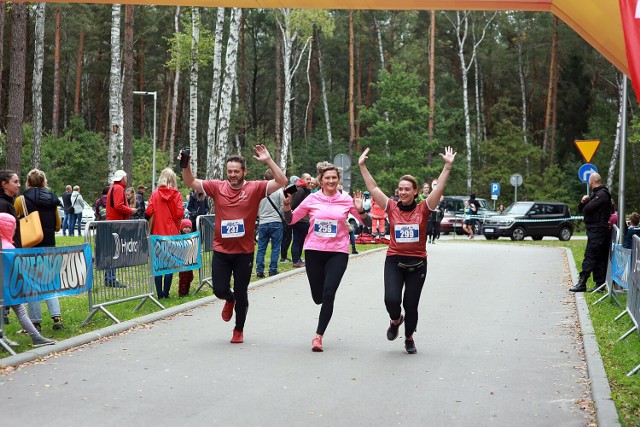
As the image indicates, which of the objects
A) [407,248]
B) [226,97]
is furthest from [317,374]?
[226,97]

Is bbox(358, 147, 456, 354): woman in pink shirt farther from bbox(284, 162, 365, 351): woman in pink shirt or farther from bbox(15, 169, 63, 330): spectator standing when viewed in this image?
bbox(15, 169, 63, 330): spectator standing

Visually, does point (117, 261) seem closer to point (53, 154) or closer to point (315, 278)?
point (315, 278)

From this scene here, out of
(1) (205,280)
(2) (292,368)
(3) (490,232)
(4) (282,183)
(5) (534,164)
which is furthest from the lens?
(5) (534,164)

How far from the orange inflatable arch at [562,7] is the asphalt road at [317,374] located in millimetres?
2624

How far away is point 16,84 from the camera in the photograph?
875 inches

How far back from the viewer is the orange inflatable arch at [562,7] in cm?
646

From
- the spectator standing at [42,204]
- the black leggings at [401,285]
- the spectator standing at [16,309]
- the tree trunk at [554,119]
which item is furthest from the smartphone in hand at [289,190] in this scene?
the tree trunk at [554,119]

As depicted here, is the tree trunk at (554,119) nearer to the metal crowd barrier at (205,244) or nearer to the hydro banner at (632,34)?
the metal crowd barrier at (205,244)

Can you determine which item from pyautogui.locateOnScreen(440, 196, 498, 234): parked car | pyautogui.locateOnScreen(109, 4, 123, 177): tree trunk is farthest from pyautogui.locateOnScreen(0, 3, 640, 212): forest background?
pyautogui.locateOnScreen(440, 196, 498, 234): parked car

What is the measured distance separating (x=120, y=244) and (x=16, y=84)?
1096 centimetres

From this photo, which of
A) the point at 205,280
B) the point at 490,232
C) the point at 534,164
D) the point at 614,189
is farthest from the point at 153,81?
the point at 205,280

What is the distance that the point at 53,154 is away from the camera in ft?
175

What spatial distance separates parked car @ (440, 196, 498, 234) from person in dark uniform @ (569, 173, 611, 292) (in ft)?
90.4

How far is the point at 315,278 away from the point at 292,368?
62.1 inches
